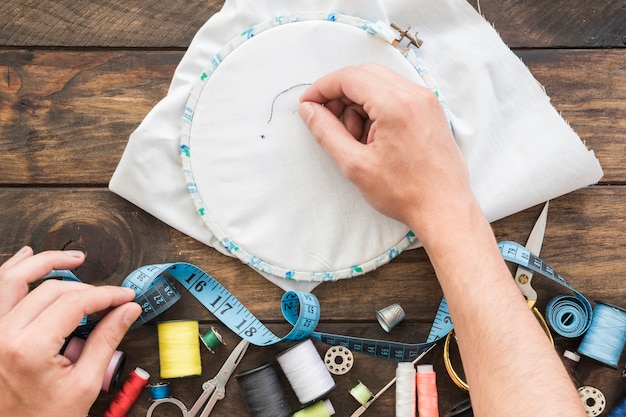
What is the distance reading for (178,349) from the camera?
1401 millimetres

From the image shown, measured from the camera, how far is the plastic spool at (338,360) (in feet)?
4.72

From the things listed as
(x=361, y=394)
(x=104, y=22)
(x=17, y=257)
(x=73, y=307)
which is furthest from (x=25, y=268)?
(x=361, y=394)

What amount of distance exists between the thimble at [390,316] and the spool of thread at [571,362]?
0.41m

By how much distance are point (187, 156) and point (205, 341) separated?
0.45m

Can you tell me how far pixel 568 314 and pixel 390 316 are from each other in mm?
446

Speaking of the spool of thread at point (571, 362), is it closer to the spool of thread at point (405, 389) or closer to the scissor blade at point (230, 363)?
the spool of thread at point (405, 389)

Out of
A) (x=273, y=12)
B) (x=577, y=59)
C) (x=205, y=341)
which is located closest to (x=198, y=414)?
(x=205, y=341)

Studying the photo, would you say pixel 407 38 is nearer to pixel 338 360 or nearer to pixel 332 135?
pixel 332 135

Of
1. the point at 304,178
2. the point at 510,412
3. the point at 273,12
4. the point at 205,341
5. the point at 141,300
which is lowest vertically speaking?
the point at 510,412

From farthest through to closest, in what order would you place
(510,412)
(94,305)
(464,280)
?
(94,305) → (464,280) → (510,412)

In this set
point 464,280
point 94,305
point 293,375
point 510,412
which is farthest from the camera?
point 293,375

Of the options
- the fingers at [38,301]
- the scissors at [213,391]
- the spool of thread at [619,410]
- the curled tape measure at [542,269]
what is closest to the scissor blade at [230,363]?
the scissors at [213,391]

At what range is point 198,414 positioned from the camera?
4.71ft

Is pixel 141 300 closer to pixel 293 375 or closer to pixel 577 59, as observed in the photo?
pixel 293 375
